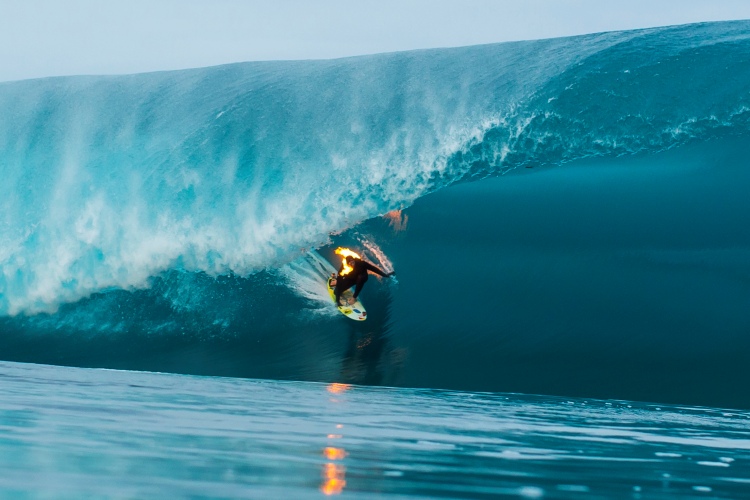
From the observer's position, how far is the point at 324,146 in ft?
40.5

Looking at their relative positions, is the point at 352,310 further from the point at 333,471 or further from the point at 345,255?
the point at 333,471

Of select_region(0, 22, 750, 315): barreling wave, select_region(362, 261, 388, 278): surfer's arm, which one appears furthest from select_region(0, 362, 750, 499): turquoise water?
select_region(0, 22, 750, 315): barreling wave

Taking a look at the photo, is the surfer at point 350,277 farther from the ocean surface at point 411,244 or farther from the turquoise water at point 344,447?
the turquoise water at point 344,447

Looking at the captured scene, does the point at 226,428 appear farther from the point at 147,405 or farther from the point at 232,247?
the point at 232,247

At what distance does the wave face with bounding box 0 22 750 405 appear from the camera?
31.1 feet

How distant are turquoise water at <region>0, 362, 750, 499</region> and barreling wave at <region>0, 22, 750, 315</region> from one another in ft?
14.7

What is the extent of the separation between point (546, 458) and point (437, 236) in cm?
688

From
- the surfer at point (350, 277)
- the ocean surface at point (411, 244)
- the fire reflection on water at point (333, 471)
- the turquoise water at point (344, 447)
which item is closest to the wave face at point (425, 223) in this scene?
the ocean surface at point (411, 244)

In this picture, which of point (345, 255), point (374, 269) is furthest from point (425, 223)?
point (345, 255)

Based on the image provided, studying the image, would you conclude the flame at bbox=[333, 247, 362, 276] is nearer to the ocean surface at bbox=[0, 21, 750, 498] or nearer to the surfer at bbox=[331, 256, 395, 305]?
the surfer at bbox=[331, 256, 395, 305]

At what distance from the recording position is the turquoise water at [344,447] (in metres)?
3.09

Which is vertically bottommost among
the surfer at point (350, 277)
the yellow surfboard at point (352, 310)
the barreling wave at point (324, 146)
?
the yellow surfboard at point (352, 310)

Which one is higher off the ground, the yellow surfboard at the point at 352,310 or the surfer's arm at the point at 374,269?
the surfer's arm at the point at 374,269

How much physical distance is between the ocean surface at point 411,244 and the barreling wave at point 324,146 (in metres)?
0.04
